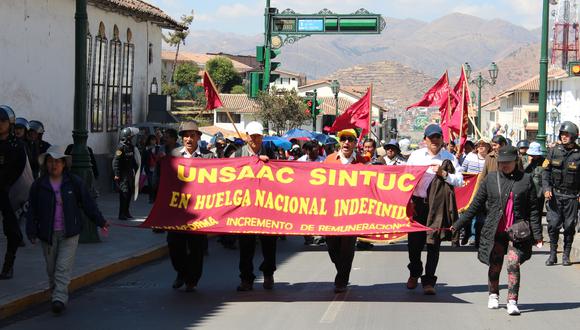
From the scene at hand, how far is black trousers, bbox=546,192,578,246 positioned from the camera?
15.0 m

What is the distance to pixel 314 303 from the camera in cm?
1120

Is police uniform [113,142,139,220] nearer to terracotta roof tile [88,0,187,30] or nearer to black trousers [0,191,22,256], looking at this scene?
black trousers [0,191,22,256]

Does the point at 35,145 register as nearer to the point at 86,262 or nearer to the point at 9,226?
the point at 86,262

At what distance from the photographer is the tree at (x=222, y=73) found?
11550 cm

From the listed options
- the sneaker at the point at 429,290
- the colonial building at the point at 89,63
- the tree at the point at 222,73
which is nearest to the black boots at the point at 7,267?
the sneaker at the point at 429,290

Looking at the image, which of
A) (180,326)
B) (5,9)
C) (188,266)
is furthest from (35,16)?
(180,326)

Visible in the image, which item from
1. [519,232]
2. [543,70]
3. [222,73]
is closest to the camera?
[519,232]

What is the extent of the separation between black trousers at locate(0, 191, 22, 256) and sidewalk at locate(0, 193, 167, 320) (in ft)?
1.22

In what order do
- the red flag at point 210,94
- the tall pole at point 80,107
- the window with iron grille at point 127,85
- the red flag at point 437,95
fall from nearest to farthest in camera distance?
1. the tall pole at point 80,107
2. the red flag at point 210,94
3. the red flag at point 437,95
4. the window with iron grille at point 127,85

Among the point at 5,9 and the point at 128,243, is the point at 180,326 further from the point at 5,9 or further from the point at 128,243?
the point at 5,9

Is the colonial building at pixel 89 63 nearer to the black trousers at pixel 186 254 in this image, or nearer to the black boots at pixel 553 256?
the black trousers at pixel 186 254

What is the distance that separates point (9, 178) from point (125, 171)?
8.13 m

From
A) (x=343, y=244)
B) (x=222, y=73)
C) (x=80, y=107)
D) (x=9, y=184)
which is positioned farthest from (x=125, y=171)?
(x=222, y=73)

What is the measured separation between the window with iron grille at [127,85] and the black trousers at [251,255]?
65.8ft
